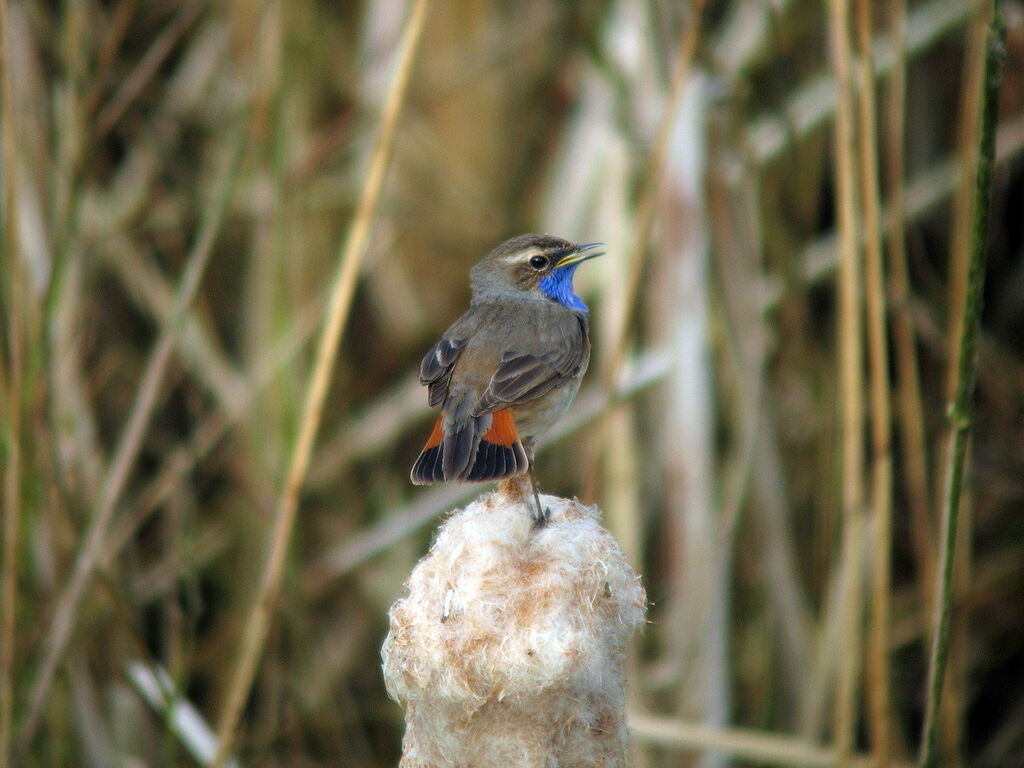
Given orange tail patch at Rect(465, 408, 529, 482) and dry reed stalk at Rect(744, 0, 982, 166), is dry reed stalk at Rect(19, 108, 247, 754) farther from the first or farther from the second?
dry reed stalk at Rect(744, 0, 982, 166)

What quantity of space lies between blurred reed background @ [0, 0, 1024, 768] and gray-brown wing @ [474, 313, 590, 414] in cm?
15

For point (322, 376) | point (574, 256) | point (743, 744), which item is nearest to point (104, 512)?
point (322, 376)

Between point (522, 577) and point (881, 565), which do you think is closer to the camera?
point (522, 577)

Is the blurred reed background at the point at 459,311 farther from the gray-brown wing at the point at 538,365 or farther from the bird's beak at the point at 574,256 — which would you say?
the bird's beak at the point at 574,256

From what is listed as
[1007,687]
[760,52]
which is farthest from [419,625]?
[1007,687]

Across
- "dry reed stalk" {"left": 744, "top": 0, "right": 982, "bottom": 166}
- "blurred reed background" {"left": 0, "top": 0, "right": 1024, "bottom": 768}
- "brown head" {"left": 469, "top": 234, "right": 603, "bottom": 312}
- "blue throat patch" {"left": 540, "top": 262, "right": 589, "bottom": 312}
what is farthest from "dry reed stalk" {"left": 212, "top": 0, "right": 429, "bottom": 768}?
"dry reed stalk" {"left": 744, "top": 0, "right": 982, "bottom": 166}

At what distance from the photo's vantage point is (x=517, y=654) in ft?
5.35

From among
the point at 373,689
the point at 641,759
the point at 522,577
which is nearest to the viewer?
the point at 522,577

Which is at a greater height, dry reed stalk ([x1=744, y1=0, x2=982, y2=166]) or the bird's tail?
dry reed stalk ([x1=744, y1=0, x2=982, y2=166])

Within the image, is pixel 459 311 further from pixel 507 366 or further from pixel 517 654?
pixel 517 654

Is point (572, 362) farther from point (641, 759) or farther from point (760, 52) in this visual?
point (760, 52)

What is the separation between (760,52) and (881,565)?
2.66 metres

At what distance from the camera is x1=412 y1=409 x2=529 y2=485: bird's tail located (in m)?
2.03

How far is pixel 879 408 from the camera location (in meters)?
2.29
